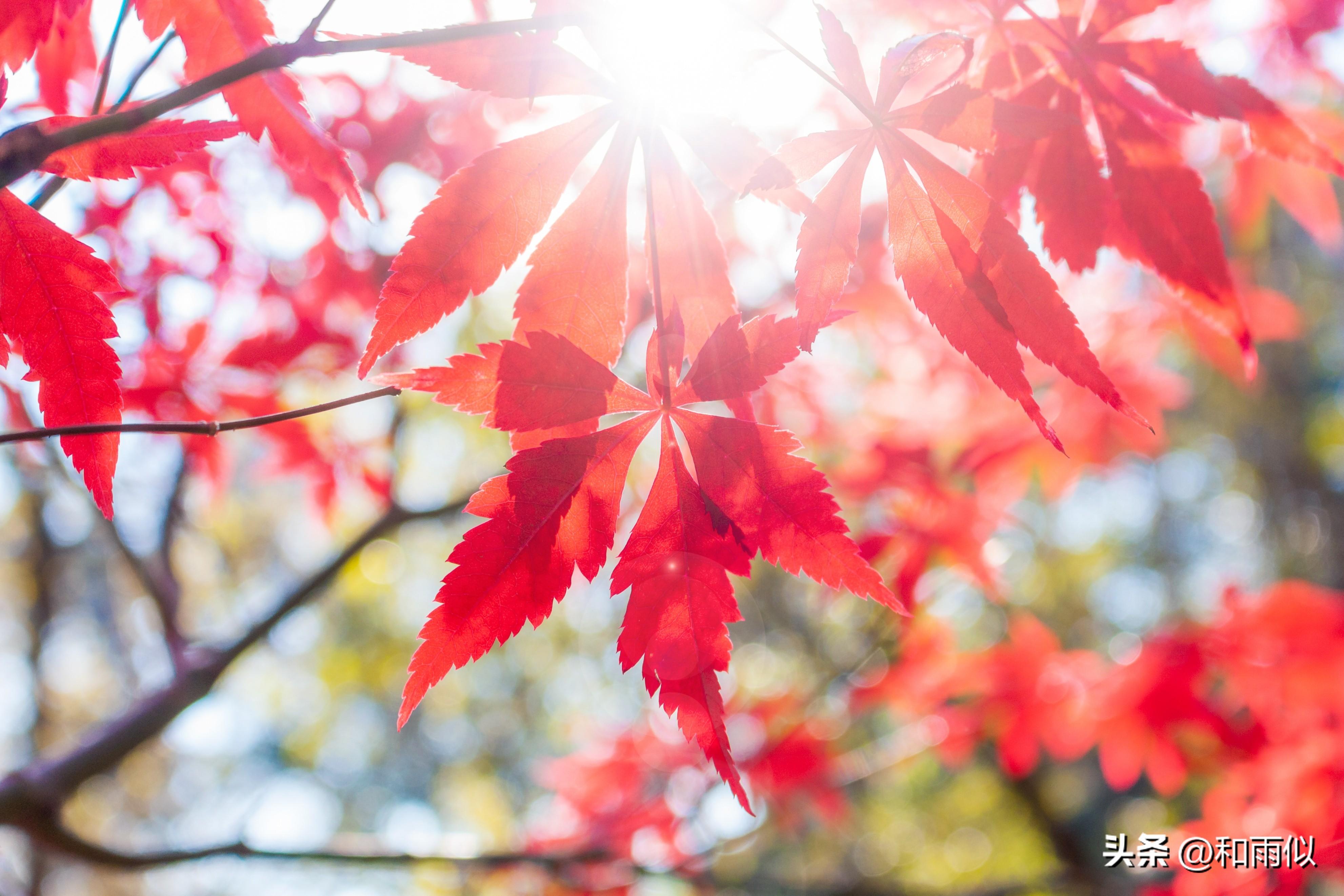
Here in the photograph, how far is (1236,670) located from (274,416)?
2348 millimetres

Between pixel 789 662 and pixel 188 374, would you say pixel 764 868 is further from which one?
pixel 188 374

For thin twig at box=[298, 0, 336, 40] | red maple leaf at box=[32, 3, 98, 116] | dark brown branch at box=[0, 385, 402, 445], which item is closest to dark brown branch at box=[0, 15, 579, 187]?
thin twig at box=[298, 0, 336, 40]

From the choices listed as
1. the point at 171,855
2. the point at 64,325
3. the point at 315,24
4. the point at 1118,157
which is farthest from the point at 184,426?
the point at 171,855

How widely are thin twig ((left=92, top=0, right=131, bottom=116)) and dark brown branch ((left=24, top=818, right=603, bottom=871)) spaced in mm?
1050

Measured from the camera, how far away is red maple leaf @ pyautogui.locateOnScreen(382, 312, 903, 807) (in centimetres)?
53

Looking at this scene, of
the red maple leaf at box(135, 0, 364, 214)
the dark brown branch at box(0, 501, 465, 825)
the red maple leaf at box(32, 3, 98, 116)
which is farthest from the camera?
the dark brown branch at box(0, 501, 465, 825)

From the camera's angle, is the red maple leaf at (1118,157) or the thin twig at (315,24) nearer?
the thin twig at (315,24)

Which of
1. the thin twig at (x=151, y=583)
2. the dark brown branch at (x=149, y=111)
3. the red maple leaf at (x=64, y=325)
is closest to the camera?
the dark brown branch at (x=149, y=111)

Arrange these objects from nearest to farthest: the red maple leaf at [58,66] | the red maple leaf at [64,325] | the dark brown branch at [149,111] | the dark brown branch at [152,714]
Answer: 1. the dark brown branch at [149,111]
2. the red maple leaf at [64,325]
3. the red maple leaf at [58,66]
4. the dark brown branch at [152,714]

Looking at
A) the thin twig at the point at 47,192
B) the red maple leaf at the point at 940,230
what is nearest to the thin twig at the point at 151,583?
the thin twig at the point at 47,192

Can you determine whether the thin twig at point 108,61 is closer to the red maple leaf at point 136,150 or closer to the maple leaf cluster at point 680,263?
the maple leaf cluster at point 680,263

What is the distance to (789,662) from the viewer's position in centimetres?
680

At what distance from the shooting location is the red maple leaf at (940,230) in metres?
0.54

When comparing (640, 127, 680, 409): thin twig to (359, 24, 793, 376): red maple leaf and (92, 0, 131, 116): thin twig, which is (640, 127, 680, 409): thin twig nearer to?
(359, 24, 793, 376): red maple leaf
